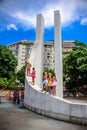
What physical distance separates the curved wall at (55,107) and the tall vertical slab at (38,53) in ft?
15.7

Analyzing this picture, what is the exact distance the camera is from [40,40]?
→ 907 inches

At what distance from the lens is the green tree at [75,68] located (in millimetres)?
28098

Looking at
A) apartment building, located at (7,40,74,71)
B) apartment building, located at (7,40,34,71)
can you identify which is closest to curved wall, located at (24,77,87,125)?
apartment building, located at (7,40,74,71)

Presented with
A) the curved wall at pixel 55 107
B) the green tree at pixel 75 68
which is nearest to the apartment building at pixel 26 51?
the green tree at pixel 75 68

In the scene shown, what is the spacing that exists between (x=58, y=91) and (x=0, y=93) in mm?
22355

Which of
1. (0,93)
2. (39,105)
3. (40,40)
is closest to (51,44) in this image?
(0,93)

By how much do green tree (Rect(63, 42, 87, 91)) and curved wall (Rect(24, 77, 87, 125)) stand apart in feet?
39.5

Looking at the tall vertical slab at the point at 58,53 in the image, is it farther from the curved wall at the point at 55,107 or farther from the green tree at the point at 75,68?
the green tree at the point at 75,68

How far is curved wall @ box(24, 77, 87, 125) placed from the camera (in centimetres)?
1244

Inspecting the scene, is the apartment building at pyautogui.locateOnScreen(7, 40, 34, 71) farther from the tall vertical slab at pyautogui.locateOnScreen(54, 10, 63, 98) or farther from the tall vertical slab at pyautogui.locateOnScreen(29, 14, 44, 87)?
the tall vertical slab at pyautogui.locateOnScreen(54, 10, 63, 98)

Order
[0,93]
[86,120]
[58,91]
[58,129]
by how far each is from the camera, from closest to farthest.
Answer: [58,129]
[86,120]
[58,91]
[0,93]

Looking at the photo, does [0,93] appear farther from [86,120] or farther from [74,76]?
[86,120]

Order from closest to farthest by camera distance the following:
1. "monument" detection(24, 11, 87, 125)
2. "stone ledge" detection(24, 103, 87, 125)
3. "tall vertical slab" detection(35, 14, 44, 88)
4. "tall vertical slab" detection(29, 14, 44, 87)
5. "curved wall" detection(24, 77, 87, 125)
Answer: "stone ledge" detection(24, 103, 87, 125), "curved wall" detection(24, 77, 87, 125), "monument" detection(24, 11, 87, 125), "tall vertical slab" detection(29, 14, 44, 87), "tall vertical slab" detection(35, 14, 44, 88)

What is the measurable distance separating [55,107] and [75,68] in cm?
1625
